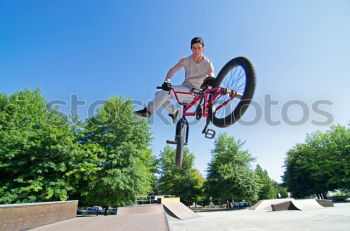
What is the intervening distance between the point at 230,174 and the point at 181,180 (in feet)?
41.7

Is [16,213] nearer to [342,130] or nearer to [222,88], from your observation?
[222,88]

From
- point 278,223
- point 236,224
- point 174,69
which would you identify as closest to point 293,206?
point 278,223

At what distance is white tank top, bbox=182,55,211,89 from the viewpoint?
4375 millimetres

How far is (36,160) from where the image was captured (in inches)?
730

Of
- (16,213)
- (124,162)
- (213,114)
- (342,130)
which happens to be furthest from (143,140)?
(342,130)

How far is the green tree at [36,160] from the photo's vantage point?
17.3 metres

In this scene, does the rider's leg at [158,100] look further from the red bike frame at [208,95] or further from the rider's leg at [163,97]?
the red bike frame at [208,95]

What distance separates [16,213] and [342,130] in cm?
4594

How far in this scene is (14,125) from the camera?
19938mm

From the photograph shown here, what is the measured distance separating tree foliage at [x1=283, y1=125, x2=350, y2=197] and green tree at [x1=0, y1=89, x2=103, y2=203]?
38.8 meters

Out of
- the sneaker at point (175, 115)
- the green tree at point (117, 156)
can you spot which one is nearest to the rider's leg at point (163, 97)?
the sneaker at point (175, 115)

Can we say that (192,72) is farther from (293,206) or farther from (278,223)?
(293,206)

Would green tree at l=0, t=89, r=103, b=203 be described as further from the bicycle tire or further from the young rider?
the young rider

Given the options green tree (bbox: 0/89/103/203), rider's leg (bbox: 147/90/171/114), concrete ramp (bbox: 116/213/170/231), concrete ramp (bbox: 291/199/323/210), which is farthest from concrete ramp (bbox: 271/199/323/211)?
rider's leg (bbox: 147/90/171/114)
